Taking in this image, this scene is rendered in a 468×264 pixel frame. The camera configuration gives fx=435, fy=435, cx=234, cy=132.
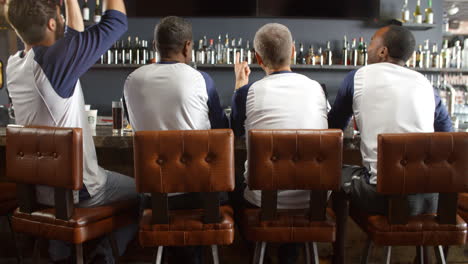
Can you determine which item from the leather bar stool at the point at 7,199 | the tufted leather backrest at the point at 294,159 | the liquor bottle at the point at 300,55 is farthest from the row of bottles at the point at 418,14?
the leather bar stool at the point at 7,199

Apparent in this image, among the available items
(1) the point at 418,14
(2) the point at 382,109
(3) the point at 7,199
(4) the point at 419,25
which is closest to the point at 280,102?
(2) the point at 382,109

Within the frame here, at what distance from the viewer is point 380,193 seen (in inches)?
62.5

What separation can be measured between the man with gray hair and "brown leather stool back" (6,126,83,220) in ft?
2.18

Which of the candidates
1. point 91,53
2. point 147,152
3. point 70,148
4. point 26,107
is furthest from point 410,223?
point 26,107

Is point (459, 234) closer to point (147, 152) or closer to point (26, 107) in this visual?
point (147, 152)

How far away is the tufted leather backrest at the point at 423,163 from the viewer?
1547mm

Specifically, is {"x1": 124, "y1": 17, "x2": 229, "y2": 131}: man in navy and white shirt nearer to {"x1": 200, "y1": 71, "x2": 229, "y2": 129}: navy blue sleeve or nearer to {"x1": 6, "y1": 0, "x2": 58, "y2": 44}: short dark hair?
{"x1": 200, "y1": 71, "x2": 229, "y2": 129}: navy blue sleeve

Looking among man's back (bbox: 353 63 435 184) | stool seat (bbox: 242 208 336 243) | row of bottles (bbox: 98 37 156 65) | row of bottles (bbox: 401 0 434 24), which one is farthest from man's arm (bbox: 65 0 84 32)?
row of bottles (bbox: 401 0 434 24)

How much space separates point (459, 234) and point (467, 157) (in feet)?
0.95

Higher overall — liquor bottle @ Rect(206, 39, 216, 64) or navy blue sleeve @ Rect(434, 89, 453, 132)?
liquor bottle @ Rect(206, 39, 216, 64)

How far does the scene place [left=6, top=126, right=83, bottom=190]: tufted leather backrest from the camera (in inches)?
61.7

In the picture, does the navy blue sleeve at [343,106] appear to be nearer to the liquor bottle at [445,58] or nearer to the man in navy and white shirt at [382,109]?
the man in navy and white shirt at [382,109]

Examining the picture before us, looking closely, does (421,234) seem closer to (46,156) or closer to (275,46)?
(275,46)

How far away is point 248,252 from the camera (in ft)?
7.69
